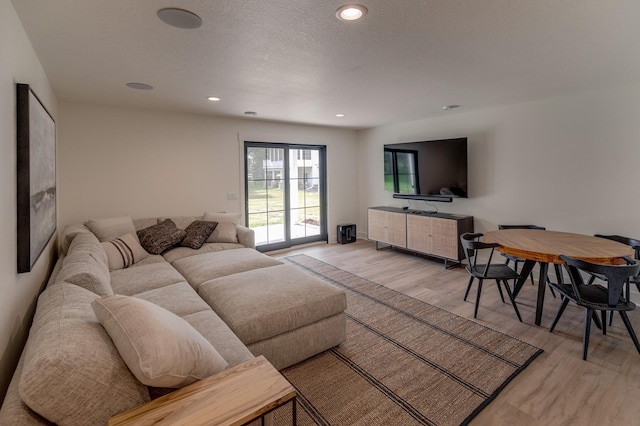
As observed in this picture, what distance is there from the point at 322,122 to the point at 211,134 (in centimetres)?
187

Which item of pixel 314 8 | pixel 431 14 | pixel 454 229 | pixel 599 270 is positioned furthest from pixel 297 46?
pixel 454 229

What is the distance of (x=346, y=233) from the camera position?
20.7 feet

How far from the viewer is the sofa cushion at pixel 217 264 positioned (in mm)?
2912

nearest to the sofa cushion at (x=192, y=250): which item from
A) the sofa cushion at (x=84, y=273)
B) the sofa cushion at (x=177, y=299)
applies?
the sofa cushion at (x=177, y=299)

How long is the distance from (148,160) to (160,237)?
1.26 metres

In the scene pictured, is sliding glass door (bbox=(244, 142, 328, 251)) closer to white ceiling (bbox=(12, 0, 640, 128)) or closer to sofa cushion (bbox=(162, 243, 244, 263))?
sofa cushion (bbox=(162, 243, 244, 263))

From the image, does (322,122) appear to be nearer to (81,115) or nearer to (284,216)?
(284,216)

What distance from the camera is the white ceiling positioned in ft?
5.82

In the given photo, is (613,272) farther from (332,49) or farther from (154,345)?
(154,345)

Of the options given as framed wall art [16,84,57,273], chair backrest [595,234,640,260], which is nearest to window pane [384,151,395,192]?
chair backrest [595,234,640,260]

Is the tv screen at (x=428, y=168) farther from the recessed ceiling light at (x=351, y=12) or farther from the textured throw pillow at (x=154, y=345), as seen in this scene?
the textured throw pillow at (x=154, y=345)

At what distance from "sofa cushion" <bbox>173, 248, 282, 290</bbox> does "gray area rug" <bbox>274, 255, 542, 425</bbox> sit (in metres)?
1.09

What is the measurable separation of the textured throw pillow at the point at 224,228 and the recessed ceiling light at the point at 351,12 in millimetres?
3132

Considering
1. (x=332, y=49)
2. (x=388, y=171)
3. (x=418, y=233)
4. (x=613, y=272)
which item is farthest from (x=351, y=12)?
(x=388, y=171)
